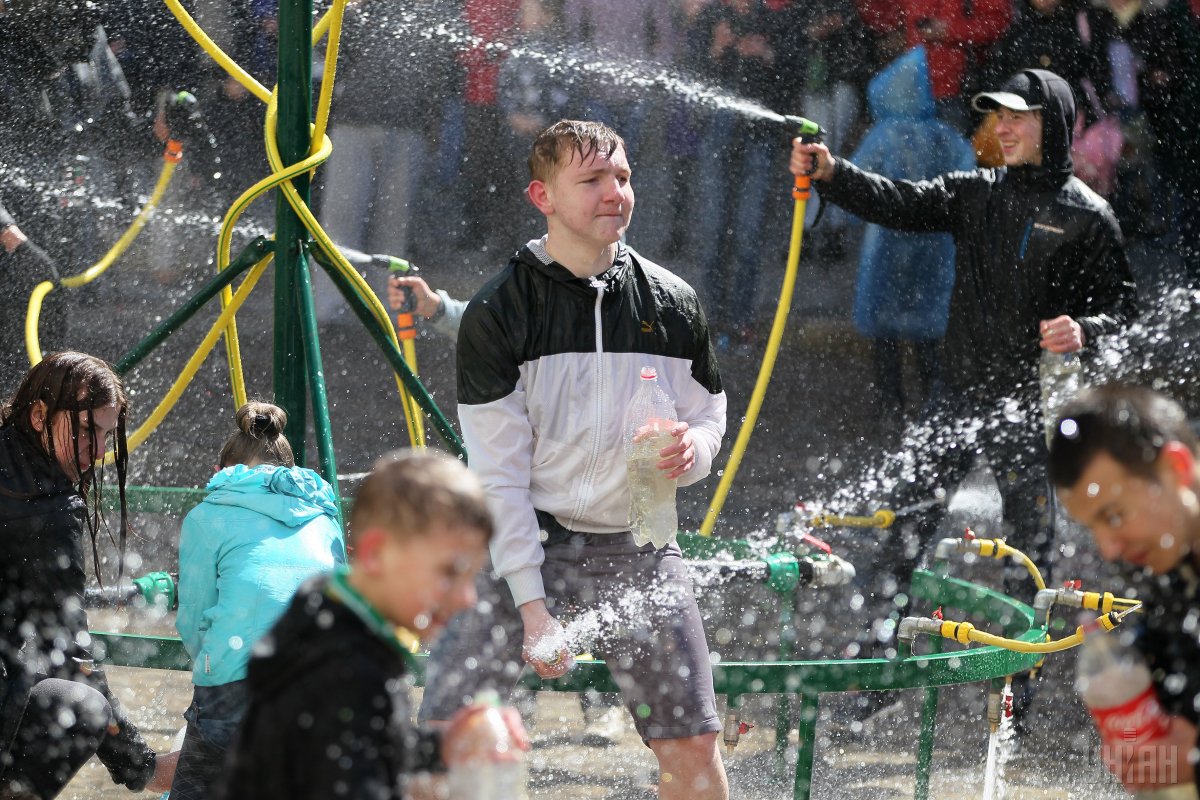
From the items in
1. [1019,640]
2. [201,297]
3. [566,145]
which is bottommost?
[1019,640]

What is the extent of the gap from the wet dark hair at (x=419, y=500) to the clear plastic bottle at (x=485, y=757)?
0.24m

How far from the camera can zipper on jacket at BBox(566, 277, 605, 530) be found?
120 inches

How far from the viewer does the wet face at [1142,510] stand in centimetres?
197

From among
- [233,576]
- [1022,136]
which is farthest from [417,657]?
[1022,136]

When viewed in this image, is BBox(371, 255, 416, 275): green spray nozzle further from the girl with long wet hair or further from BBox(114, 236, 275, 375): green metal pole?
the girl with long wet hair

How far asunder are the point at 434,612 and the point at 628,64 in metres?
8.13

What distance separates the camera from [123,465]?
3355 millimetres

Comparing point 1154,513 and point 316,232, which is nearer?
point 1154,513

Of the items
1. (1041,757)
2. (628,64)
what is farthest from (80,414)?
(628,64)

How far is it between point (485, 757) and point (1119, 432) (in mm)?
965

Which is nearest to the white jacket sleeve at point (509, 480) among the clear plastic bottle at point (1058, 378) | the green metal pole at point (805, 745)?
the green metal pole at point (805, 745)

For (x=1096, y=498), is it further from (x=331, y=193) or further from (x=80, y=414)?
(x=331, y=193)

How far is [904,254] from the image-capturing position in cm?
824

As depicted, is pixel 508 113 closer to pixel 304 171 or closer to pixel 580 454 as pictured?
pixel 304 171
